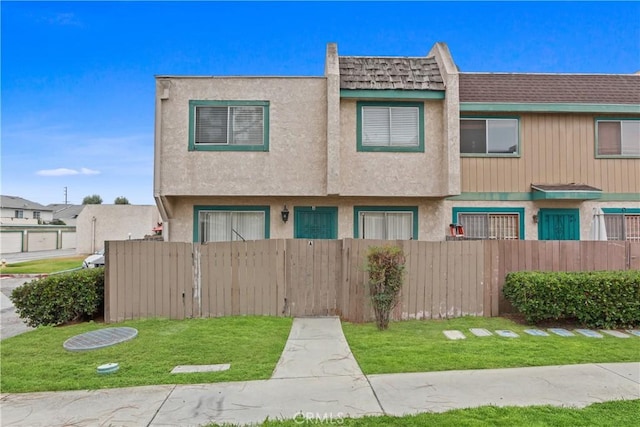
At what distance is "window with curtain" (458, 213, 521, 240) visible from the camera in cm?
1092

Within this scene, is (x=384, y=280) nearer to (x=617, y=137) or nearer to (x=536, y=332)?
(x=536, y=332)

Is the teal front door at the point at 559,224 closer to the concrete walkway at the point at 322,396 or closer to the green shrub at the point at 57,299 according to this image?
the concrete walkway at the point at 322,396

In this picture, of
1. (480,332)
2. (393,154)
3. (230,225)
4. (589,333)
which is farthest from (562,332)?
(230,225)

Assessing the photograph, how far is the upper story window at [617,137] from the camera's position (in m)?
11.2

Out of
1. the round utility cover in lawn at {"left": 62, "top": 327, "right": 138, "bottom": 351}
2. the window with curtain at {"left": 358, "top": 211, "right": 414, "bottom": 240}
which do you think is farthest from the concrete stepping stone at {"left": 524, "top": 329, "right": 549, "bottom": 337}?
the round utility cover in lawn at {"left": 62, "top": 327, "right": 138, "bottom": 351}

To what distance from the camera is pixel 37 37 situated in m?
13.2

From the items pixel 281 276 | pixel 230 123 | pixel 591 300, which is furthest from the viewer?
pixel 230 123

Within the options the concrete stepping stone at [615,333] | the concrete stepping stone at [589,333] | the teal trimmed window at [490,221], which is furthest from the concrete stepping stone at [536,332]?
the teal trimmed window at [490,221]

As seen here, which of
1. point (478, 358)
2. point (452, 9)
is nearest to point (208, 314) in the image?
point (478, 358)

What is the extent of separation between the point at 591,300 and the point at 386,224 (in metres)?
4.96

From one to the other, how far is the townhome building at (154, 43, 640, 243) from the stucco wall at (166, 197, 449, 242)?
3cm

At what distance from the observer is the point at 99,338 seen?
6.23 m

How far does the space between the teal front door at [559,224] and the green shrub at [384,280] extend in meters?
6.35

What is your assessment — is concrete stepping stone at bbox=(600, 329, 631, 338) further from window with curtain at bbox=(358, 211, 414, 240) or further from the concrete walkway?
window with curtain at bbox=(358, 211, 414, 240)
